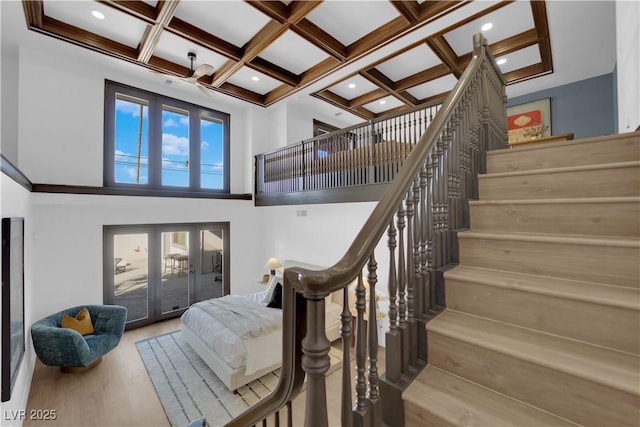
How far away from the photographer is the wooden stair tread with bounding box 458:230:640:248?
1234 millimetres

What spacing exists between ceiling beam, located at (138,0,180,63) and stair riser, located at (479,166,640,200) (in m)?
3.93

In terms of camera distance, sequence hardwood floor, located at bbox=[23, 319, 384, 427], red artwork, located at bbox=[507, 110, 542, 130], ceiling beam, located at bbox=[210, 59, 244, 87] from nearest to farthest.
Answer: hardwood floor, located at bbox=[23, 319, 384, 427] < ceiling beam, located at bbox=[210, 59, 244, 87] < red artwork, located at bbox=[507, 110, 542, 130]

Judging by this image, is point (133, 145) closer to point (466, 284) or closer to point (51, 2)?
point (51, 2)

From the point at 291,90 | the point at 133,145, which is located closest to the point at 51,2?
the point at 133,145

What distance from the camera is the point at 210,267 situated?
6.20 meters

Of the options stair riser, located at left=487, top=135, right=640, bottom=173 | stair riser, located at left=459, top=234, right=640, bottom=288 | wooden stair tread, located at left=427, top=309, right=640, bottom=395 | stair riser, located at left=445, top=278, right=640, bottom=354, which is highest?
stair riser, located at left=487, top=135, right=640, bottom=173

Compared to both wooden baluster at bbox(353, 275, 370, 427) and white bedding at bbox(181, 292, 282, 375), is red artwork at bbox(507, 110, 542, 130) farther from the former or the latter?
wooden baluster at bbox(353, 275, 370, 427)

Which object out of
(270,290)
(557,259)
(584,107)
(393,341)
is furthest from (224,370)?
(584,107)

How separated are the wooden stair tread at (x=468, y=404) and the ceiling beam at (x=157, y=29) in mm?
4373

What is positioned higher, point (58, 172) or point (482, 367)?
point (58, 172)

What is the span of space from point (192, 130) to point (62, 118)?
6.86 feet

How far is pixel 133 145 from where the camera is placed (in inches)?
202

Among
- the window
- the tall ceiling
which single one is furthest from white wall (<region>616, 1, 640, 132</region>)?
the window

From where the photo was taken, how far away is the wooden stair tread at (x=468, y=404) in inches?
39.8
